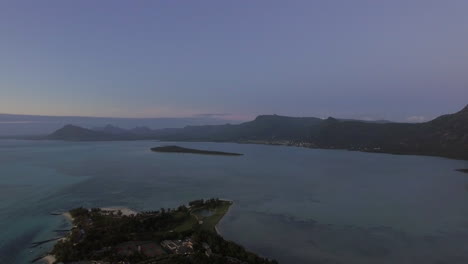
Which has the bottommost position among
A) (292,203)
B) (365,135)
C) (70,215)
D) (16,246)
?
(16,246)

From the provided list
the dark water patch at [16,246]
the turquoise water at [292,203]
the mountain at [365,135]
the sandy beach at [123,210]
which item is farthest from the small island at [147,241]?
the mountain at [365,135]

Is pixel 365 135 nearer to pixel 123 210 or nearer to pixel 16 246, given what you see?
pixel 123 210

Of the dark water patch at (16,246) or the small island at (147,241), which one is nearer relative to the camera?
the small island at (147,241)

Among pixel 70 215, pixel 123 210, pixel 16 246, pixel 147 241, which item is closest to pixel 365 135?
pixel 123 210

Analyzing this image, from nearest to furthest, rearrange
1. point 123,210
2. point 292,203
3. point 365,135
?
point 123,210 → point 292,203 → point 365,135

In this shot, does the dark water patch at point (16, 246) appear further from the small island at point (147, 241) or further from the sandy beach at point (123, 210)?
the sandy beach at point (123, 210)

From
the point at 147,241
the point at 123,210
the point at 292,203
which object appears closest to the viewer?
the point at 147,241
